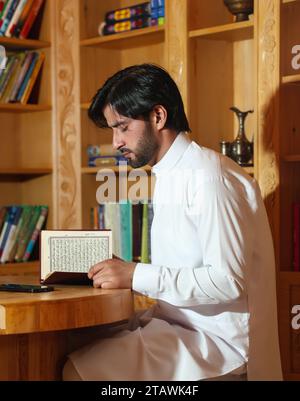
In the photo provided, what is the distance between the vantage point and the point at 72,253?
2.37 meters

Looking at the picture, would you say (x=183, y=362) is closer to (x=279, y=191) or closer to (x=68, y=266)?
(x=68, y=266)

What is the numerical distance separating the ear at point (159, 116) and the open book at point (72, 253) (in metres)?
0.37

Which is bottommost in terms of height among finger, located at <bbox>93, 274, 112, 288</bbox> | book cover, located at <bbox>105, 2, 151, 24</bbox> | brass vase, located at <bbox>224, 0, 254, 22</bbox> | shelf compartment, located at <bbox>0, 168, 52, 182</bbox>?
finger, located at <bbox>93, 274, 112, 288</bbox>

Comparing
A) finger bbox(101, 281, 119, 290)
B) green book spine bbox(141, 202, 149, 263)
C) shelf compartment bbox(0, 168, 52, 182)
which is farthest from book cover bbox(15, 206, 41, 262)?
finger bbox(101, 281, 119, 290)

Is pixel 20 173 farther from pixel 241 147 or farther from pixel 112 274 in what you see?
pixel 112 274

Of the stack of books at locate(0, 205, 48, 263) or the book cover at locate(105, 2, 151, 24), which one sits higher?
the book cover at locate(105, 2, 151, 24)

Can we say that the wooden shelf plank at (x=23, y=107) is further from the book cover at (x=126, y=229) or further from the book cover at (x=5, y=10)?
the book cover at (x=126, y=229)

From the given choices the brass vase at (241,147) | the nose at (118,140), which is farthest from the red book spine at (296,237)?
the nose at (118,140)

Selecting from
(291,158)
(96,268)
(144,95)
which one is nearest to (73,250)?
(96,268)

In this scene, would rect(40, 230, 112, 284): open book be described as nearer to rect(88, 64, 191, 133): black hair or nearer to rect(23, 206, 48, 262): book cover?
rect(88, 64, 191, 133): black hair

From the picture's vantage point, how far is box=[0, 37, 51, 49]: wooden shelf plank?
3.84 meters

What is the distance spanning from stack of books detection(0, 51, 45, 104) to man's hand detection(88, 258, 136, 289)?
1.88 meters

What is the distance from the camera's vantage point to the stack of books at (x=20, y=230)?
3.89 metres
